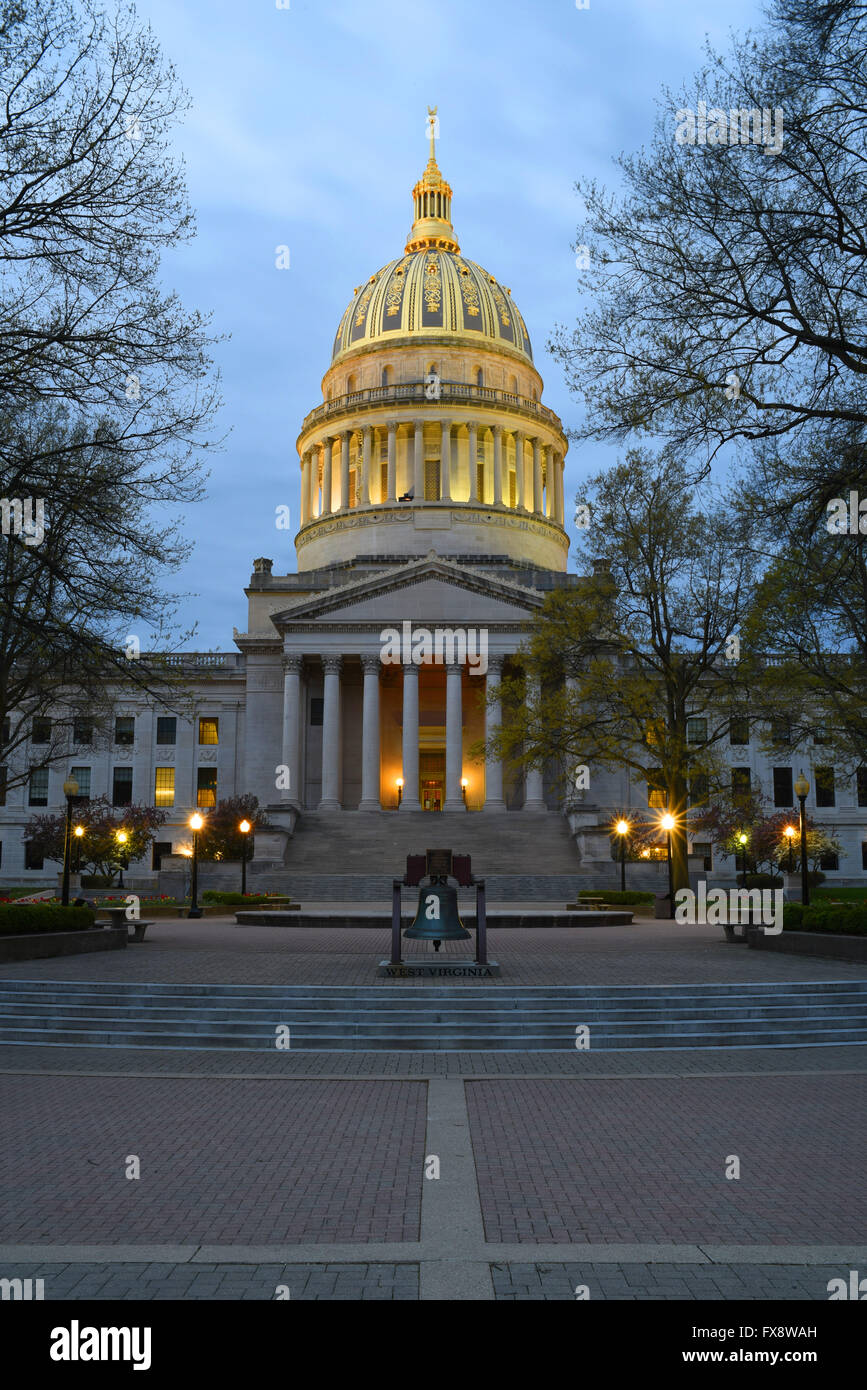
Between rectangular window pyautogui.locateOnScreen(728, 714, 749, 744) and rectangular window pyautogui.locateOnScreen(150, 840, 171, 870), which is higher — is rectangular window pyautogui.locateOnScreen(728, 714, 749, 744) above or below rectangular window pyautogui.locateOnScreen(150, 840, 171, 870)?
above

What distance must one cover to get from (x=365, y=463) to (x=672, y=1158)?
8032cm

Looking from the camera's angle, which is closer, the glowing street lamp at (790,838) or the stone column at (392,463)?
the glowing street lamp at (790,838)

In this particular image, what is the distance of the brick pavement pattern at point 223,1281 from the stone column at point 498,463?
81.4 m

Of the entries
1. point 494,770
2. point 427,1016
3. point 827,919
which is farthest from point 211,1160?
point 494,770

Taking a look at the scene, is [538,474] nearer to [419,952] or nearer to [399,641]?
[399,641]

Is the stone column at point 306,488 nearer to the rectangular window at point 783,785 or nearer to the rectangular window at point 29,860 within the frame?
the rectangular window at point 29,860

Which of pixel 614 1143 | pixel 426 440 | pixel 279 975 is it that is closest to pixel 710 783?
pixel 279 975

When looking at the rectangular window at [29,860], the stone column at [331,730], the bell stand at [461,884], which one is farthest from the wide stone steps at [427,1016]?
the rectangular window at [29,860]

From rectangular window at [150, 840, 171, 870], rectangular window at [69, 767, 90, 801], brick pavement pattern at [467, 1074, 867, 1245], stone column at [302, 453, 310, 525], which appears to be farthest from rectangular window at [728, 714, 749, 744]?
stone column at [302, 453, 310, 525]

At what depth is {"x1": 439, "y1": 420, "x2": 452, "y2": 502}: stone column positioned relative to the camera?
84.4 metres

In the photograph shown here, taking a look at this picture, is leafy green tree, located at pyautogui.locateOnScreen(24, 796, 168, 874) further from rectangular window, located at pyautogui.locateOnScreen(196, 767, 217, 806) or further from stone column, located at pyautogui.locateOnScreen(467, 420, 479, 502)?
stone column, located at pyautogui.locateOnScreen(467, 420, 479, 502)

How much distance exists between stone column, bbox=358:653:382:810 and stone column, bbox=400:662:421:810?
1760 millimetres

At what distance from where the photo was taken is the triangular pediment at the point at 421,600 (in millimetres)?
65125

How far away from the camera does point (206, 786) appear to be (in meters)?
75.6
